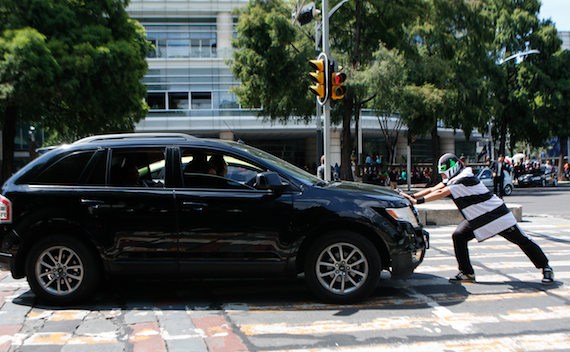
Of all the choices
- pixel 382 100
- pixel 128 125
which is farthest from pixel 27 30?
pixel 382 100

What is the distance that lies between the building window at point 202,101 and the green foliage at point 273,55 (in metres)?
15.5

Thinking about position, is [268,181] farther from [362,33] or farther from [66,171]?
[362,33]

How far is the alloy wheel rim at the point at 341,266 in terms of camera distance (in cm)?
482

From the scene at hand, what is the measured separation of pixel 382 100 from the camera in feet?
61.4

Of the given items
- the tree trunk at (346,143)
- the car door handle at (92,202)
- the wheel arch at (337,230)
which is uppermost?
the tree trunk at (346,143)

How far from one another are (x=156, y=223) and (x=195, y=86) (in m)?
32.4

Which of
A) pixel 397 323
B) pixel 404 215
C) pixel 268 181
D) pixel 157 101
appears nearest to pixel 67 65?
pixel 268 181

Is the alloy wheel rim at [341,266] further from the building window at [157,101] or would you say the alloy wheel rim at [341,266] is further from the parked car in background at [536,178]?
the building window at [157,101]

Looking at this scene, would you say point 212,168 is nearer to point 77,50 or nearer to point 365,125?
point 77,50

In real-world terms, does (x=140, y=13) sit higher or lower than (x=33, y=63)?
higher

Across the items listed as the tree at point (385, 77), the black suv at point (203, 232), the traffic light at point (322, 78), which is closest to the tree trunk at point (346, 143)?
the tree at point (385, 77)

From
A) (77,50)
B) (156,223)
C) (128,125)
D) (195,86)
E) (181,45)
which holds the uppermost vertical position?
(181,45)

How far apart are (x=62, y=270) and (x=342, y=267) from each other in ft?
9.39

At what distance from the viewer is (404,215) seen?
196 inches
